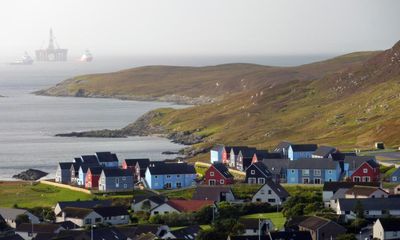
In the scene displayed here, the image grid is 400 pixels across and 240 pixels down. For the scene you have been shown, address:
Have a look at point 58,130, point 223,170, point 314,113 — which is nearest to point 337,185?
point 223,170

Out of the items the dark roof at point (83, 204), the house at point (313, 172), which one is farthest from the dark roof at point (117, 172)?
the house at point (313, 172)

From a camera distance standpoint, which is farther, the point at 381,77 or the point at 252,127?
the point at 381,77

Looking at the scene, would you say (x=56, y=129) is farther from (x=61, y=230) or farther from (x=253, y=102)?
(x=61, y=230)

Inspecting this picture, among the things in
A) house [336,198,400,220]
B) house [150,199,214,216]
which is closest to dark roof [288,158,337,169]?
house [150,199,214,216]

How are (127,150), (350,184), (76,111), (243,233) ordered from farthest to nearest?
(76,111)
(127,150)
(350,184)
(243,233)

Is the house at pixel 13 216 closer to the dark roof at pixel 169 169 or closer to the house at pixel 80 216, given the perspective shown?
the house at pixel 80 216

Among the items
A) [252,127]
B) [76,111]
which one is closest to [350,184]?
[252,127]
